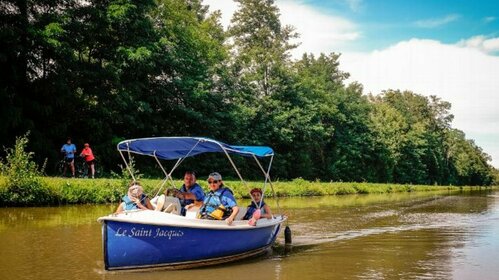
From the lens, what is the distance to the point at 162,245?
8.91 m

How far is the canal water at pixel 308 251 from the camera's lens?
359 inches

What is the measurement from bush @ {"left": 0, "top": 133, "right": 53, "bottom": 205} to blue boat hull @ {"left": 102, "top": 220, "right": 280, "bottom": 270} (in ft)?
32.9

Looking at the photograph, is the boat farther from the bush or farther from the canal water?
the bush

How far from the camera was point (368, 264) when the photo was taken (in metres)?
10.6

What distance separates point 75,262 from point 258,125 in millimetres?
37197

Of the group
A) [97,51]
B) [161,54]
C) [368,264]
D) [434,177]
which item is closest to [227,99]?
[161,54]

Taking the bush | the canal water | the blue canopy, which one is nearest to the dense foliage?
the bush

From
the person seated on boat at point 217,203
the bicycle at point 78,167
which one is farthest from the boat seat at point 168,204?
the bicycle at point 78,167

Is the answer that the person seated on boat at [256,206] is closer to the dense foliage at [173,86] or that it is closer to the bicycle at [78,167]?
the bicycle at [78,167]

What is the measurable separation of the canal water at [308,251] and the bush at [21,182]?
2.05ft

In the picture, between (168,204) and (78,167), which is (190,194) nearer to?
(168,204)

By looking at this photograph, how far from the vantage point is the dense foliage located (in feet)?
87.9

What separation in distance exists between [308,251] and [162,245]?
15.5 ft

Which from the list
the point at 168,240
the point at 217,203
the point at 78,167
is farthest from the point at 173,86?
the point at 168,240
